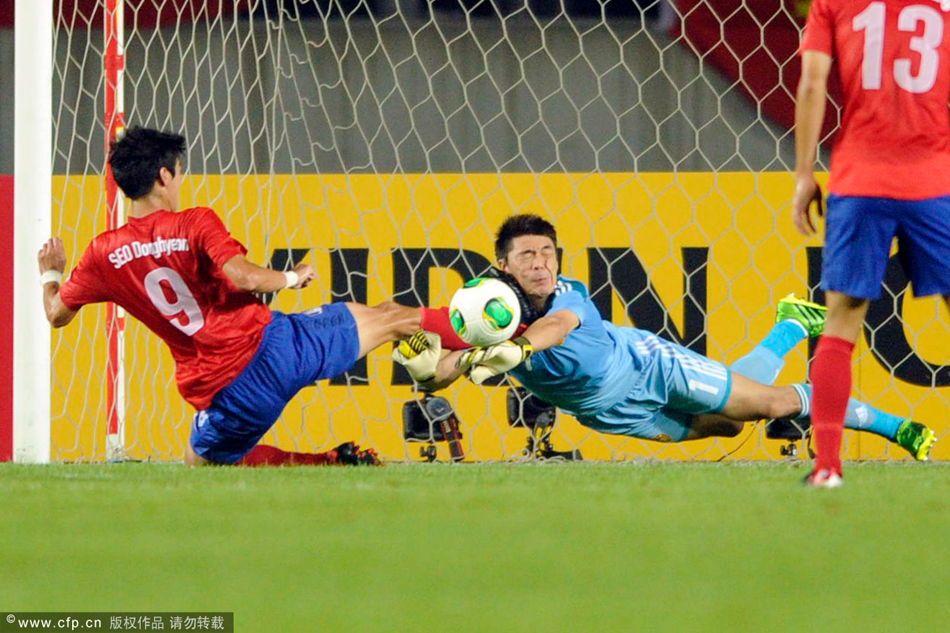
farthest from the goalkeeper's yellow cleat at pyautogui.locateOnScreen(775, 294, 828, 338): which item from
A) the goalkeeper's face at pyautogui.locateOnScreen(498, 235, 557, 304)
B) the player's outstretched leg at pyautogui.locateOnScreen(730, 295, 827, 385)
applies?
the goalkeeper's face at pyautogui.locateOnScreen(498, 235, 557, 304)

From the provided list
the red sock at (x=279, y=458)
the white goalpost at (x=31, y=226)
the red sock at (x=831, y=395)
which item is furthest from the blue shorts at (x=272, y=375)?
the red sock at (x=831, y=395)

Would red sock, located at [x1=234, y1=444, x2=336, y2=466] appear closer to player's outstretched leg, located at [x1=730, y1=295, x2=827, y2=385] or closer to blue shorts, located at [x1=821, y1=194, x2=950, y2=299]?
player's outstretched leg, located at [x1=730, y1=295, x2=827, y2=385]

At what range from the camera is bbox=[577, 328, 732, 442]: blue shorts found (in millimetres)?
5375

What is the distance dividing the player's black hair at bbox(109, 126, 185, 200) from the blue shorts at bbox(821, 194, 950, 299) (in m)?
2.24

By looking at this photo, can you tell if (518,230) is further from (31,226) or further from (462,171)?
(31,226)

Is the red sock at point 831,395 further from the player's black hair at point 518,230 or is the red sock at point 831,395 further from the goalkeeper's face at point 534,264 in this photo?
the player's black hair at point 518,230

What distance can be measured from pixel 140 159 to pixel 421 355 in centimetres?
109

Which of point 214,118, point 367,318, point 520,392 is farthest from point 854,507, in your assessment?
point 214,118

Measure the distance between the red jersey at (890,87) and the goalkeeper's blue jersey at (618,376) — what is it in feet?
5.25

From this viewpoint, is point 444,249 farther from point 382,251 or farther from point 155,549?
point 155,549

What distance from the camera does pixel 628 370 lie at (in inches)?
211

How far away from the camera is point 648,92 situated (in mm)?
6305

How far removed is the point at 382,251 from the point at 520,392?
30.8 inches

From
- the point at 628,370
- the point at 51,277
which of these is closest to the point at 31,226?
the point at 51,277
